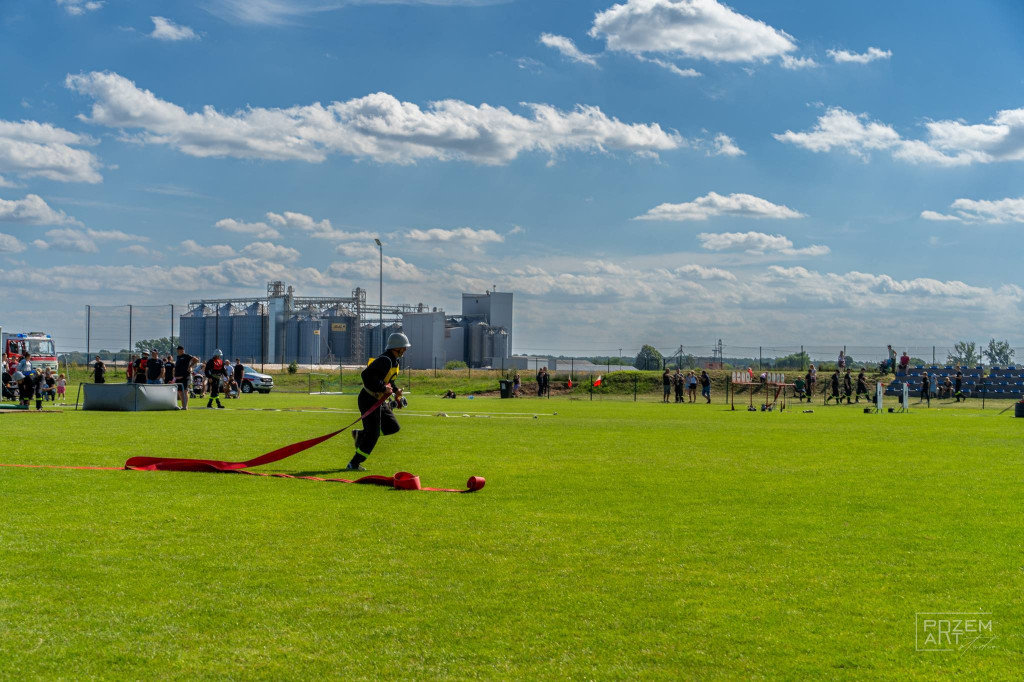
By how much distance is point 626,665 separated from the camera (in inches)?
177

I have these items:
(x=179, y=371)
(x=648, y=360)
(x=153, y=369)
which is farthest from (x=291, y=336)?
(x=179, y=371)

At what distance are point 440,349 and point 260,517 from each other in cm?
9237

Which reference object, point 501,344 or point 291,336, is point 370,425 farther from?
point 291,336

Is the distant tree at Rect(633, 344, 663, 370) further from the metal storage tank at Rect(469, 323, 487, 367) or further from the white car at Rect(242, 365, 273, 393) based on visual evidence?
the white car at Rect(242, 365, 273, 393)

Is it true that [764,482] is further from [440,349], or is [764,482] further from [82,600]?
[440,349]

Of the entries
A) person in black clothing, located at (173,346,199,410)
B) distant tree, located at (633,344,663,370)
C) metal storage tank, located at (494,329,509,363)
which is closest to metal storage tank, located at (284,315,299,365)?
metal storage tank, located at (494,329,509,363)

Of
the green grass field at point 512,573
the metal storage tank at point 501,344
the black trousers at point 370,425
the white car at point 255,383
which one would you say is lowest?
the white car at point 255,383

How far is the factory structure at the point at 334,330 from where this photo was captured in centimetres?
10262

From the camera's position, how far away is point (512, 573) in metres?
6.37

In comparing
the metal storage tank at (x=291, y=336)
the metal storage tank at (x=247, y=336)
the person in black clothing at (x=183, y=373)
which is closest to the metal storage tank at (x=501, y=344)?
the metal storage tank at (x=291, y=336)

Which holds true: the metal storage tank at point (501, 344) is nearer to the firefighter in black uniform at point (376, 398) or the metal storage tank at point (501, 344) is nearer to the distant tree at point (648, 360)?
the distant tree at point (648, 360)

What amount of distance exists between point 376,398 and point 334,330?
9587cm

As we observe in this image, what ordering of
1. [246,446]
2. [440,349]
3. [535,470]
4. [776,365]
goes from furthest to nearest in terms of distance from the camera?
1. [440,349]
2. [776,365]
3. [246,446]
4. [535,470]

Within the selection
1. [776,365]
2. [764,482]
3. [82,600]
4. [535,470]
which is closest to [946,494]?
[764,482]
